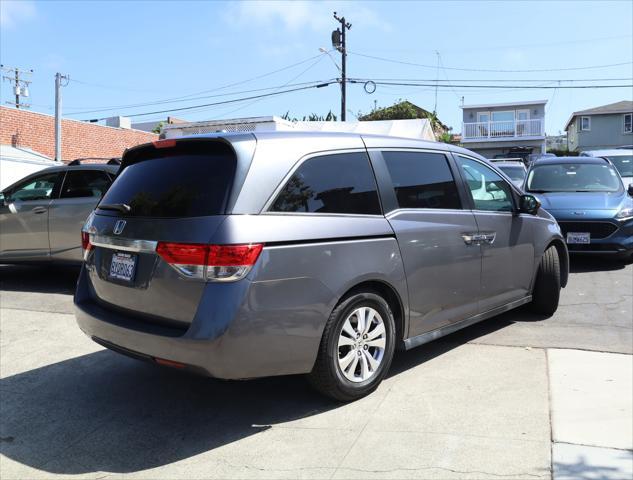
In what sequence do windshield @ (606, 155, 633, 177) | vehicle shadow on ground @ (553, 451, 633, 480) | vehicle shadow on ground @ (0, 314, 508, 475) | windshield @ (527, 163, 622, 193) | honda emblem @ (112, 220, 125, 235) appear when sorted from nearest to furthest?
Result: 1. vehicle shadow on ground @ (553, 451, 633, 480)
2. vehicle shadow on ground @ (0, 314, 508, 475)
3. honda emblem @ (112, 220, 125, 235)
4. windshield @ (527, 163, 622, 193)
5. windshield @ (606, 155, 633, 177)

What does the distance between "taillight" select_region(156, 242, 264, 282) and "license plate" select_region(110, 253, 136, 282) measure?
20.0 inches

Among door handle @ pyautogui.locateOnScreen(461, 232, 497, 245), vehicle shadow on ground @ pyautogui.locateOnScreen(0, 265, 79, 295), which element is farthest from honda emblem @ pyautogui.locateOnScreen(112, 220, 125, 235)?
vehicle shadow on ground @ pyautogui.locateOnScreen(0, 265, 79, 295)

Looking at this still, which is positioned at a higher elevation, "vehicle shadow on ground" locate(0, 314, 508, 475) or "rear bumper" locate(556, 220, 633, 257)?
"rear bumper" locate(556, 220, 633, 257)

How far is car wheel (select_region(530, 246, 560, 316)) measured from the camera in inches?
221

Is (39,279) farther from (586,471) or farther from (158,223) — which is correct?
(586,471)

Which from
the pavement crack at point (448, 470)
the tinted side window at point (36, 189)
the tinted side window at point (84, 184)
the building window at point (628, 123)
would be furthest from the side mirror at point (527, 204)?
the building window at point (628, 123)

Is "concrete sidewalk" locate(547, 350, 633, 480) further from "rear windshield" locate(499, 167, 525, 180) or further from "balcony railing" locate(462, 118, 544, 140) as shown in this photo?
"balcony railing" locate(462, 118, 544, 140)

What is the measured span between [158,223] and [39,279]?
5978 millimetres

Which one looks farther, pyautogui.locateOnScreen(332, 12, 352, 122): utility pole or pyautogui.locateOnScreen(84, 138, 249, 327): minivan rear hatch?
pyautogui.locateOnScreen(332, 12, 352, 122): utility pole

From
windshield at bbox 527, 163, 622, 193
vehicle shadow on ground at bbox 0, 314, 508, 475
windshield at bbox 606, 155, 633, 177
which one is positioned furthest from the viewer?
windshield at bbox 606, 155, 633, 177

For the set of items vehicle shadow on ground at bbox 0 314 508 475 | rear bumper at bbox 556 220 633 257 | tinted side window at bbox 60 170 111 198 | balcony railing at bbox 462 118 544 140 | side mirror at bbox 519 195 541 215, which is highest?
balcony railing at bbox 462 118 544 140

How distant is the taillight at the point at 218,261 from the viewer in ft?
10.2

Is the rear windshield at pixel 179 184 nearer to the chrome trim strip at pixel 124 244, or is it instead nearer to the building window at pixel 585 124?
the chrome trim strip at pixel 124 244

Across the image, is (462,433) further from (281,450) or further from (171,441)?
(171,441)
